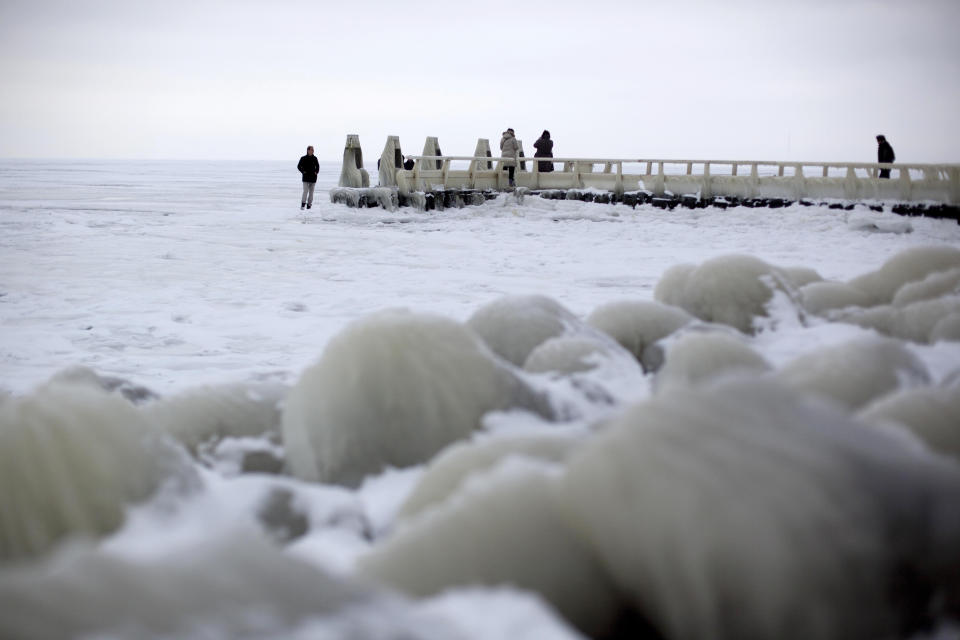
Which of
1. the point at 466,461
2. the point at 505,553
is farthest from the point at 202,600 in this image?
the point at 466,461

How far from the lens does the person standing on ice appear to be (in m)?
19.8

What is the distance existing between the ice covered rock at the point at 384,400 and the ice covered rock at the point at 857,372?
2.96ft

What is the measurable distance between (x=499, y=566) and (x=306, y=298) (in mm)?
6518

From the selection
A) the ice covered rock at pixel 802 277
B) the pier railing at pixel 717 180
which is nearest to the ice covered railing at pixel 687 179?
the pier railing at pixel 717 180

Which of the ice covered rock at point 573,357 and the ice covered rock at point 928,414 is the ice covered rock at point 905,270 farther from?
the ice covered rock at point 928,414

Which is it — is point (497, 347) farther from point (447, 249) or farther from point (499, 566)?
point (447, 249)

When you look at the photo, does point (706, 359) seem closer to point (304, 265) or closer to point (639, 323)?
point (639, 323)

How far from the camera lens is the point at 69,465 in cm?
187

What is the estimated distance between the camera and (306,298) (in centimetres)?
777

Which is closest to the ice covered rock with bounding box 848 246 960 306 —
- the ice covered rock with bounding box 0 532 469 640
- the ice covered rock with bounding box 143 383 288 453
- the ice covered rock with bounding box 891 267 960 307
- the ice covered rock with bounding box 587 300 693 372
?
the ice covered rock with bounding box 891 267 960 307

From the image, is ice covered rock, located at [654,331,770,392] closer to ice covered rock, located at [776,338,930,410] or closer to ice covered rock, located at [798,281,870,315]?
ice covered rock, located at [776,338,930,410]

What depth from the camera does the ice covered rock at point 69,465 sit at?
5.84 ft

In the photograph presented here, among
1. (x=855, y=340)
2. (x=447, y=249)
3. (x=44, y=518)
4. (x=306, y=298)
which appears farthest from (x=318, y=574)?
(x=447, y=249)

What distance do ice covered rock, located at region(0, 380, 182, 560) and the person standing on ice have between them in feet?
59.6
